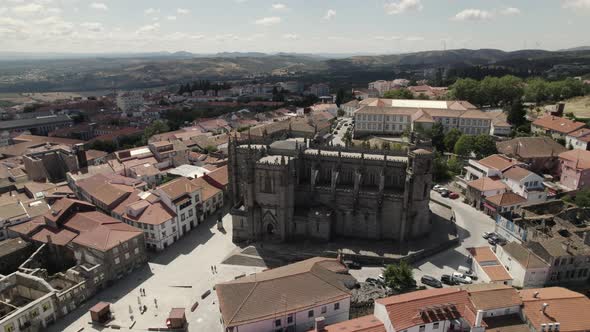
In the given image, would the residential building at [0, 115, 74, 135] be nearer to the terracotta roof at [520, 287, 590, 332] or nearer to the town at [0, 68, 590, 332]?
the town at [0, 68, 590, 332]

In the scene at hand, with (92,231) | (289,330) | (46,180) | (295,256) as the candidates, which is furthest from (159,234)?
(46,180)

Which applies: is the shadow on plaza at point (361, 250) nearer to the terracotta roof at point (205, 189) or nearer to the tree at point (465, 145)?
A: the terracotta roof at point (205, 189)

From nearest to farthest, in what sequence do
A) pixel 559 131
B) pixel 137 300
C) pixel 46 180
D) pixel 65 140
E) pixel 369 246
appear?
pixel 137 300 < pixel 369 246 < pixel 46 180 < pixel 559 131 < pixel 65 140

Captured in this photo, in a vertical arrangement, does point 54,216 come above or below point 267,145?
below

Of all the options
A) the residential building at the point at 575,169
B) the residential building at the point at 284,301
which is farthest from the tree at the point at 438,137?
the residential building at the point at 284,301

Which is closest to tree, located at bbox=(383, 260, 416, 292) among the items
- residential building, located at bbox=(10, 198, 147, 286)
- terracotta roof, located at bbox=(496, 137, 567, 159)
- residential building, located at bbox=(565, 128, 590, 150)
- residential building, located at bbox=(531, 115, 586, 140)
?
residential building, located at bbox=(10, 198, 147, 286)

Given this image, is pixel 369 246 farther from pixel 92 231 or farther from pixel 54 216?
pixel 54 216
